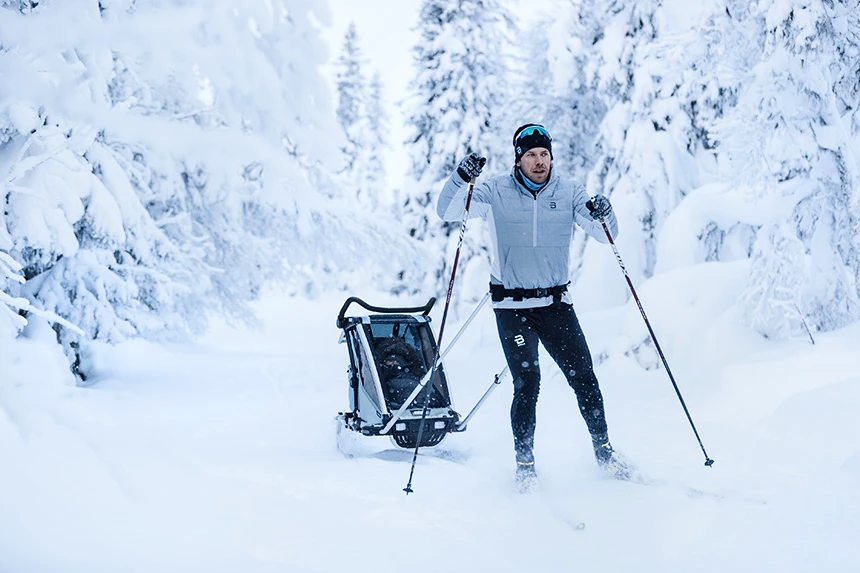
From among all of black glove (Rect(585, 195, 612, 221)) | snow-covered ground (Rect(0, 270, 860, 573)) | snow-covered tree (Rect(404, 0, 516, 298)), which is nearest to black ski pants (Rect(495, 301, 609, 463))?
snow-covered ground (Rect(0, 270, 860, 573))

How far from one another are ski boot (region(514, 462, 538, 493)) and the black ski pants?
8 centimetres

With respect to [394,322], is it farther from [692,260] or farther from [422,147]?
[422,147]

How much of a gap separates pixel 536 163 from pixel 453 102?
55.2ft

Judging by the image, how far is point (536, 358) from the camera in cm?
457

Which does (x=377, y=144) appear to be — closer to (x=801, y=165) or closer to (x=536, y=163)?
(x=801, y=165)

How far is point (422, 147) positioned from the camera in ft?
71.0

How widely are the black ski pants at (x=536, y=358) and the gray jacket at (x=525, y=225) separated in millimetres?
102

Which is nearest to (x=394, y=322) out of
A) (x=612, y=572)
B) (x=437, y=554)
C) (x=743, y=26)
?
(x=437, y=554)

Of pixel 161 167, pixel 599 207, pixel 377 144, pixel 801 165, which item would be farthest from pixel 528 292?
pixel 377 144

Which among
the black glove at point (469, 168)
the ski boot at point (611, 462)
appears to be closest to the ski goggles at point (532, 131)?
the black glove at point (469, 168)

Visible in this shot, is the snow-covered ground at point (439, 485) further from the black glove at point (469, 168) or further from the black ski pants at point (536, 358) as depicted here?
the black glove at point (469, 168)

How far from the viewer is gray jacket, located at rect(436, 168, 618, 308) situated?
4547 mm

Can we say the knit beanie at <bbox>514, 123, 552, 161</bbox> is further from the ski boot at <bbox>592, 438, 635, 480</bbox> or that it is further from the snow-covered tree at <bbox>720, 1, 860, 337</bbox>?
the snow-covered tree at <bbox>720, 1, 860, 337</bbox>

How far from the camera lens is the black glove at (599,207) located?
4.50 metres
